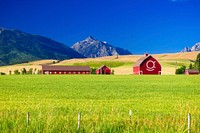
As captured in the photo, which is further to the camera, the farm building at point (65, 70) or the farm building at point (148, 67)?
the farm building at point (65, 70)

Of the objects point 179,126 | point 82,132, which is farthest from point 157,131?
point 82,132

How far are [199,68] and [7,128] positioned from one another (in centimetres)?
15214

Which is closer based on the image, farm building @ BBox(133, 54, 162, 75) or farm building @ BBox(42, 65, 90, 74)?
farm building @ BBox(133, 54, 162, 75)

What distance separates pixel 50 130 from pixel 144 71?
137m

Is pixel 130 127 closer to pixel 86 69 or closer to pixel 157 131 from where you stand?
pixel 157 131

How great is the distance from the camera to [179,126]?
1680 cm

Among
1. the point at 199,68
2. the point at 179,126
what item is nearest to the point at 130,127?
the point at 179,126

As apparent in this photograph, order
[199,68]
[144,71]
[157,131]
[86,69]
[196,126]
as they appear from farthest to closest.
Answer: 1. [86,69]
2. [199,68]
3. [144,71]
4. [196,126]
5. [157,131]

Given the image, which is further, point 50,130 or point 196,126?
point 196,126

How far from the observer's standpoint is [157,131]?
16.1 meters

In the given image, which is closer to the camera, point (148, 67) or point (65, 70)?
point (148, 67)

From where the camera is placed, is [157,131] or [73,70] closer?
[157,131]

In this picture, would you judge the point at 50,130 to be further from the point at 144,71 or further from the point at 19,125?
the point at 144,71

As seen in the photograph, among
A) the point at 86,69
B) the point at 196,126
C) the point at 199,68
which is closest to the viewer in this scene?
the point at 196,126
